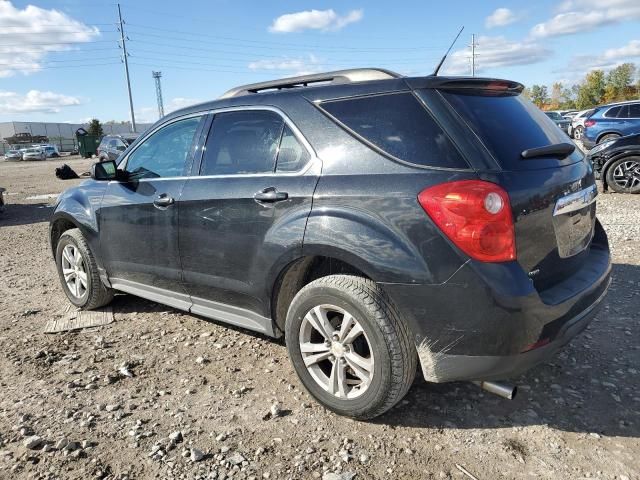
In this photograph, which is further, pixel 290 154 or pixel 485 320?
pixel 290 154

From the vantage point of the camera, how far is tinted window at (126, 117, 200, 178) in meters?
3.64

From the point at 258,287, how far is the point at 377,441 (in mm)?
1101

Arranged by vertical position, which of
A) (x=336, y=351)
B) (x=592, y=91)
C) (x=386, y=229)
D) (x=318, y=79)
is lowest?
(x=336, y=351)

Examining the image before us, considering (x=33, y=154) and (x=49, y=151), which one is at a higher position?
(x=49, y=151)

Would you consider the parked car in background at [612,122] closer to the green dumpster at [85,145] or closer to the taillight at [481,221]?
the taillight at [481,221]

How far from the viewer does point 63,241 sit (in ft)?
15.4

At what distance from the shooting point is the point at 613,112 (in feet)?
50.6

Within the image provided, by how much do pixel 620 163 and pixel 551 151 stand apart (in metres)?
8.24

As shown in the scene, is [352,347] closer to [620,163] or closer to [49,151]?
[620,163]

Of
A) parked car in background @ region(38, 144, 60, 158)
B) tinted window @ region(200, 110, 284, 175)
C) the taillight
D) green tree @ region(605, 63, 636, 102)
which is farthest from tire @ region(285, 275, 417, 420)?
green tree @ region(605, 63, 636, 102)

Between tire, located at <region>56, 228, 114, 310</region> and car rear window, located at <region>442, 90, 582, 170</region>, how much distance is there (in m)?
3.42

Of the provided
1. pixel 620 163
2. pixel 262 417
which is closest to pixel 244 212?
pixel 262 417

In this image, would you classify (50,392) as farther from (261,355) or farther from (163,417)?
(261,355)

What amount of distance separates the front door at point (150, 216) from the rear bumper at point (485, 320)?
183 cm
